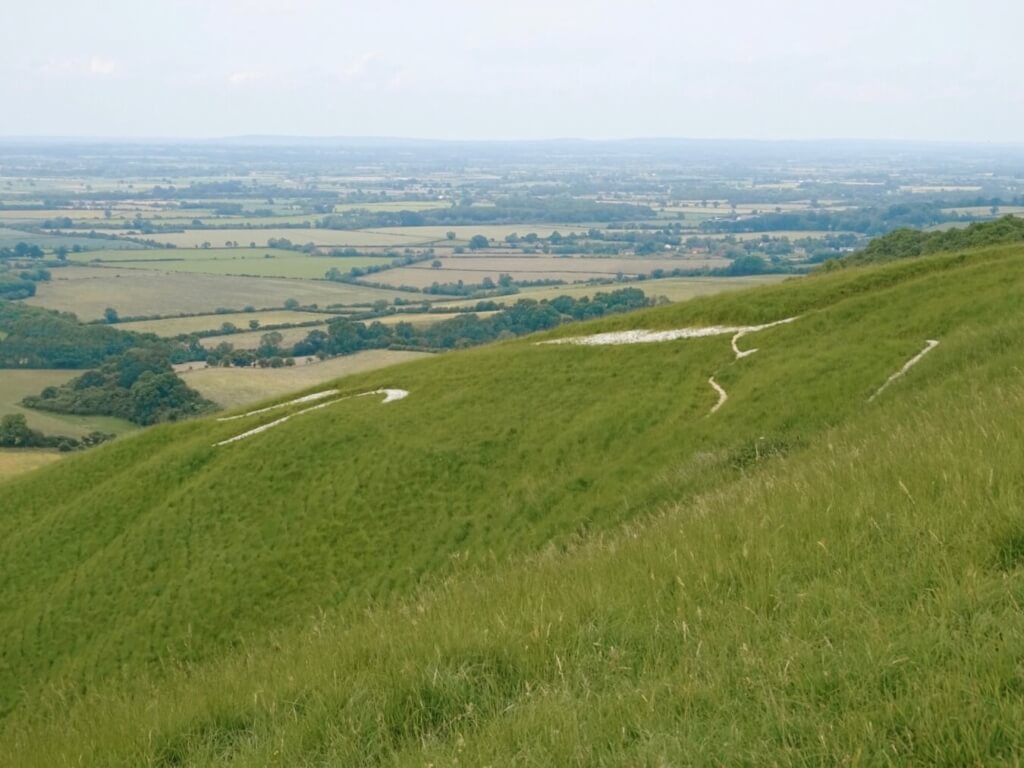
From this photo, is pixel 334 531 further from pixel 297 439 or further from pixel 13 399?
pixel 13 399

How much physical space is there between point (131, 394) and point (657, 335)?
62.6m

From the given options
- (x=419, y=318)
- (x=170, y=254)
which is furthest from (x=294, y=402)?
(x=170, y=254)

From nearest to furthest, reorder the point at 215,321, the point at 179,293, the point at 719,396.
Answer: the point at 719,396, the point at 215,321, the point at 179,293

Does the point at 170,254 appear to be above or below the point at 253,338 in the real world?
above

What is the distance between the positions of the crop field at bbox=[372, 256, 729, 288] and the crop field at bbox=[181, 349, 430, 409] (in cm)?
5646

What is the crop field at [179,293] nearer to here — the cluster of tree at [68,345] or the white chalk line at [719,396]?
the cluster of tree at [68,345]

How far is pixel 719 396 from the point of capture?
30.5 m

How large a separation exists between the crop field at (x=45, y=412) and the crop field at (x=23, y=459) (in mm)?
6496

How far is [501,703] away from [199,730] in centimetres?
317

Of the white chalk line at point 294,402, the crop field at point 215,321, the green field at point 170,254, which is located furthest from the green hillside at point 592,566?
the green field at point 170,254

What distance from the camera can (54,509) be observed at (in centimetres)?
3634

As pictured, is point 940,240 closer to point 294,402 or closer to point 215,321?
point 294,402

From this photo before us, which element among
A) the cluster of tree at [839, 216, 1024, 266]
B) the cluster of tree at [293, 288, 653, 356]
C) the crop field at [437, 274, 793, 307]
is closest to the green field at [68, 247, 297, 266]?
the crop field at [437, 274, 793, 307]

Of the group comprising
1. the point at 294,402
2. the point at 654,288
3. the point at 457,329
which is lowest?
the point at 457,329
